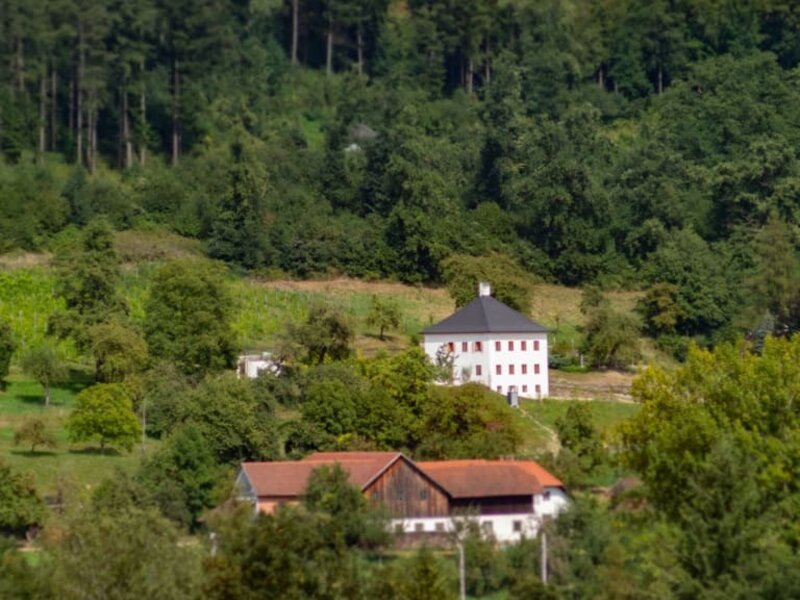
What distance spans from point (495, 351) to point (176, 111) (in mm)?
31732

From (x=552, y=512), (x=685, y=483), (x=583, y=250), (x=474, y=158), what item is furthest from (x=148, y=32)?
(x=685, y=483)

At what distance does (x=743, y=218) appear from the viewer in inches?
4245

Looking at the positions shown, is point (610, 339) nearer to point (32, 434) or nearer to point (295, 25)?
point (32, 434)

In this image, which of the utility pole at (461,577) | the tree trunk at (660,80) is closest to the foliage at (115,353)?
the utility pole at (461,577)

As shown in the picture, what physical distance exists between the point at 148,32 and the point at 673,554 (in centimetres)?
6650

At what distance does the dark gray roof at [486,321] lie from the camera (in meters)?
87.4

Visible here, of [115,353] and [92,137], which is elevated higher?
[92,137]

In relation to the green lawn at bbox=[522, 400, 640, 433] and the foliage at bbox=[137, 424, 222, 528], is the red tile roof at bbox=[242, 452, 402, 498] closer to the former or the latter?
the foliage at bbox=[137, 424, 222, 528]

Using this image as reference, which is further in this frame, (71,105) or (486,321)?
(71,105)

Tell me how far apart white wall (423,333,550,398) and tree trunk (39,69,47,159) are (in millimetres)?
30985

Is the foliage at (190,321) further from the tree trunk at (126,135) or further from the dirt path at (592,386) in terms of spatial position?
the tree trunk at (126,135)

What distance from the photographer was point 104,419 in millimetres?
74188

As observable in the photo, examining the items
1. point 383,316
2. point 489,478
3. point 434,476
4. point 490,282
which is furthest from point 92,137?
point 489,478

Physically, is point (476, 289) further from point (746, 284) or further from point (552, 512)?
point (552, 512)
